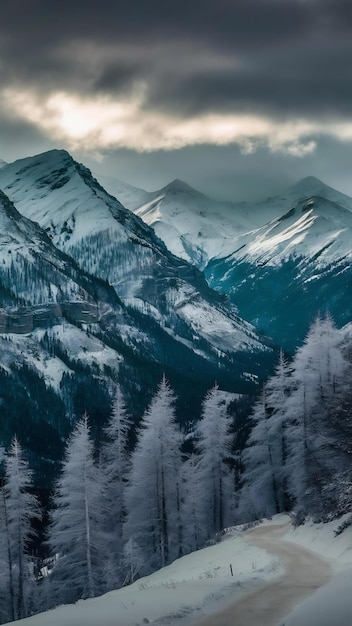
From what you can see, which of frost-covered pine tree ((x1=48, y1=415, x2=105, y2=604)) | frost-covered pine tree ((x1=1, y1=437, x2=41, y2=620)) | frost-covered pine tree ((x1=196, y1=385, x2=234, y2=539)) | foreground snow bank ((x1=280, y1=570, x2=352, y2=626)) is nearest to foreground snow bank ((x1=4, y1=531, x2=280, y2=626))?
foreground snow bank ((x1=280, y1=570, x2=352, y2=626))

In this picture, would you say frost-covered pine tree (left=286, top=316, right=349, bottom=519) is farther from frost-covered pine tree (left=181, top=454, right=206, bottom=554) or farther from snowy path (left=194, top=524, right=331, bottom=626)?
snowy path (left=194, top=524, right=331, bottom=626)

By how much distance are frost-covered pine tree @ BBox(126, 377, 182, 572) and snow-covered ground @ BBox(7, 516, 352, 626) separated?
72.0ft

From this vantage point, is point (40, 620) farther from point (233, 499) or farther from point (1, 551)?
point (233, 499)

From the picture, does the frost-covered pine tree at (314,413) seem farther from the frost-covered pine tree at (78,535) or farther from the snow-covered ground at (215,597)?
the frost-covered pine tree at (78,535)

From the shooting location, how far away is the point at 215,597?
34344mm

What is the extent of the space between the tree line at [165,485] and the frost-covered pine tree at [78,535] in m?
0.11

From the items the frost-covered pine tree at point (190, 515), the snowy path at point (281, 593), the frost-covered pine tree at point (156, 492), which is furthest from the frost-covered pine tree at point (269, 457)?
the snowy path at point (281, 593)

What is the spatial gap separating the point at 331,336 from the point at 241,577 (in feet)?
151

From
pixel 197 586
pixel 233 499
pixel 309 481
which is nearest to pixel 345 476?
pixel 309 481

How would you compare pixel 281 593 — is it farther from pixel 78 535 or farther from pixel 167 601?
pixel 78 535

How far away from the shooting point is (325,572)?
39.1 metres

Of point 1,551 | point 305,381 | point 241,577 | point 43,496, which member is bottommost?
point 43,496

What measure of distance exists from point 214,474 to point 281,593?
4160 centimetres

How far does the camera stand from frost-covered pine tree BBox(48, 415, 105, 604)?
64688 millimetres
